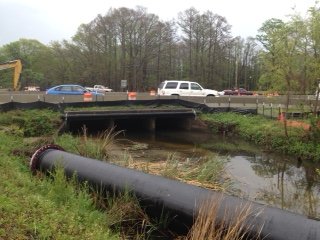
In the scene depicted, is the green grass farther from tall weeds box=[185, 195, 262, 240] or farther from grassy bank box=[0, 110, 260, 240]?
tall weeds box=[185, 195, 262, 240]

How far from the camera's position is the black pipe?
6.22 meters

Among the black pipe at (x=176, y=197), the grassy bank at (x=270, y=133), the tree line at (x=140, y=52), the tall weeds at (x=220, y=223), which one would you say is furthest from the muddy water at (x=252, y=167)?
the tree line at (x=140, y=52)

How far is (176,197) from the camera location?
760cm

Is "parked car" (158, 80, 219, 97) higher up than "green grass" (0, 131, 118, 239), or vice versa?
"parked car" (158, 80, 219, 97)

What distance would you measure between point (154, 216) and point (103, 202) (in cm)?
122

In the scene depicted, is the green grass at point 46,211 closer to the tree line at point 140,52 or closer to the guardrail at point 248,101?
the guardrail at point 248,101

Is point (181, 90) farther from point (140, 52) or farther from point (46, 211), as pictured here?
point (140, 52)

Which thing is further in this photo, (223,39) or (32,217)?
(223,39)

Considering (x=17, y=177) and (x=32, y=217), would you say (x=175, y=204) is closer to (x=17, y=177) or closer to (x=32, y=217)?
(x=32, y=217)

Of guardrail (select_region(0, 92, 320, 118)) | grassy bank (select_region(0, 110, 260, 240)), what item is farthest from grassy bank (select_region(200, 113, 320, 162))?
grassy bank (select_region(0, 110, 260, 240))

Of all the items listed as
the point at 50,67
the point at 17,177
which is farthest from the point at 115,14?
the point at 17,177

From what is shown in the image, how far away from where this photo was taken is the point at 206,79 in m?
83.2

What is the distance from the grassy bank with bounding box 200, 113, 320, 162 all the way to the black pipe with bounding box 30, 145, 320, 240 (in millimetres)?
11967

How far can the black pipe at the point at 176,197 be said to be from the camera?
245 inches
